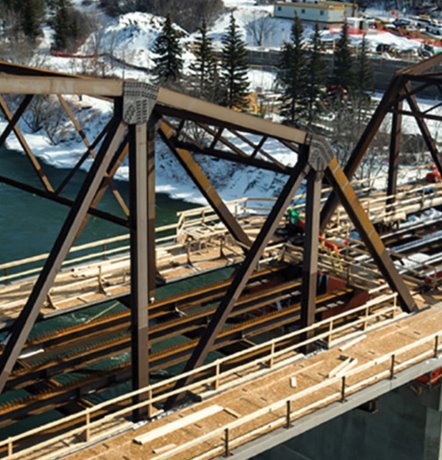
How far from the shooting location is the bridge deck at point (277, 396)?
19031 millimetres

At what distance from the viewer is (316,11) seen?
403 feet

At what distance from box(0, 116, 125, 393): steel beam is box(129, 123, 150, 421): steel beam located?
440 mm

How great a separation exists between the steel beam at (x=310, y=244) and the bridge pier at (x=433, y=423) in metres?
4.82

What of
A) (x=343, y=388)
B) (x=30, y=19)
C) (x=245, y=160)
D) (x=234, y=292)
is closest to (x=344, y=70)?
(x=30, y=19)

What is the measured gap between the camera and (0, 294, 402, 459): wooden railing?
61.4 feet

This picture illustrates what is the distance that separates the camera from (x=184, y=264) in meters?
29.7

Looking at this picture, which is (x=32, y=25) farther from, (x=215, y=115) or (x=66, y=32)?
(x=215, y=115)

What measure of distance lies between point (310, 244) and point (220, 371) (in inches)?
175

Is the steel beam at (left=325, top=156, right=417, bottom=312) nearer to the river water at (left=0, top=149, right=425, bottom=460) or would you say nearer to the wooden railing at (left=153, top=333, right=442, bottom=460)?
the wooden railing at (left=153, top=333, right=442, bottom=460)

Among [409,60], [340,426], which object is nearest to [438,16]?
[409,60]

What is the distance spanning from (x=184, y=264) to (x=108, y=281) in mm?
2997

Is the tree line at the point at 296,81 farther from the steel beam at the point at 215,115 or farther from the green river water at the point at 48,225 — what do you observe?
the steel beam at the point at 215,115

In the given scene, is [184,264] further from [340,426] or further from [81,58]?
[81,58]

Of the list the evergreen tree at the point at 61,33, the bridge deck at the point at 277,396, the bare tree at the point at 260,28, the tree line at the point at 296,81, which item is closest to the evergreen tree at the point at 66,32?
the evergreen tree at the point at 61,33
